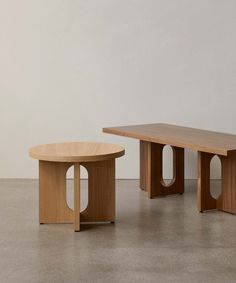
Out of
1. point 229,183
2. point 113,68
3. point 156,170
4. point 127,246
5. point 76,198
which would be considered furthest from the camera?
point 113,68

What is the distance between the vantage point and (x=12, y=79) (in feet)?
19.6

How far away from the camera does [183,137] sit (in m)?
4.72

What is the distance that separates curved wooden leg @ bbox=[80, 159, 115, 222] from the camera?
430cm

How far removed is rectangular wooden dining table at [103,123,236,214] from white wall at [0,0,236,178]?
51cm

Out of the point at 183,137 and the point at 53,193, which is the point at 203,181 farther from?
the point at 53,193

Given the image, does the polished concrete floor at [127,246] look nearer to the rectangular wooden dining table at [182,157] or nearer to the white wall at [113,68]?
the rectangular wooden dining table at [182,157]

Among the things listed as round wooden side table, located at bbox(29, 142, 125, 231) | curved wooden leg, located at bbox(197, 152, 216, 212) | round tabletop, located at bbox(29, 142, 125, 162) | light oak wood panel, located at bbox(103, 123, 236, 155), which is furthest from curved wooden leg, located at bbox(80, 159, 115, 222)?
curved wooden leg, located at bbox(197, 152, 216, 212)

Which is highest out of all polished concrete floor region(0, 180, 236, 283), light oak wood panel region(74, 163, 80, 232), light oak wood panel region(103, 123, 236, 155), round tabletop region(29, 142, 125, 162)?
light oak wood panel region(103, 123, 236, 155)

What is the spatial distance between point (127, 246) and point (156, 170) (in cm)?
146

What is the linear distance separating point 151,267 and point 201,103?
2.73 meters

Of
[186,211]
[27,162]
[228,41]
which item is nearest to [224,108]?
[228,41]

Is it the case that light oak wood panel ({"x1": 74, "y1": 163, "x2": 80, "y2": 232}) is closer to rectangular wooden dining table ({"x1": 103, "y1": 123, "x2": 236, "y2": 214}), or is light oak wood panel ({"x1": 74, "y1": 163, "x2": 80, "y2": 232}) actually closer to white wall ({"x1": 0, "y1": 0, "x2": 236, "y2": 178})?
rectangular wooden dining table ({"x1": 103, "y1": 123, "x2": 236, "y2": 214})

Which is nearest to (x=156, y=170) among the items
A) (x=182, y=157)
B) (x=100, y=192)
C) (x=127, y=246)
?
(x=182, y=157)

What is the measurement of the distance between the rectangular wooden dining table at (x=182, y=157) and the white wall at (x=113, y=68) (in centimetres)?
51
